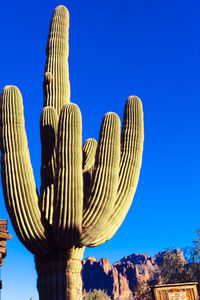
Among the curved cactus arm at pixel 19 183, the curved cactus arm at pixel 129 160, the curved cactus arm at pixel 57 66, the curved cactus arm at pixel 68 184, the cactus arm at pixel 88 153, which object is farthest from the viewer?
the cactus arm at pixel 88 153

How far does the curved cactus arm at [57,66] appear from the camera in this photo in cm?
791

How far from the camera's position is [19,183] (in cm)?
593

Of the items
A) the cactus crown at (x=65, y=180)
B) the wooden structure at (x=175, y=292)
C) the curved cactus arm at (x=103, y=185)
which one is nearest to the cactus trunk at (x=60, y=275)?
the cactus crown at (x=65, y=180)

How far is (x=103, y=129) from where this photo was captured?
21.6ft

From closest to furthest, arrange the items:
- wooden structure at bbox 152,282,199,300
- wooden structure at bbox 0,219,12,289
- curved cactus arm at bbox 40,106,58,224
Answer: wooden structure at bbox 152,282,199,300, wooden structure at bbox 0,219,12,289, curved cactus arm at bbox 40,106,58,224

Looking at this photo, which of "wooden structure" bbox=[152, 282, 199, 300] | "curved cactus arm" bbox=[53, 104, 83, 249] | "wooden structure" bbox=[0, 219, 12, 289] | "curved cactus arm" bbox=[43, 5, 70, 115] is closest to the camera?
"wooden structure" bbox=[152, 282, 199, 300]

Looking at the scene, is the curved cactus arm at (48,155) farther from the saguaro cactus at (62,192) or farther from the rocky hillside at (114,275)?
the rocky hillside at (114,275)

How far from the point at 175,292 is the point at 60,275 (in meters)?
2.19

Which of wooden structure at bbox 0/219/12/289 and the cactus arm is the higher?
the cactus arm

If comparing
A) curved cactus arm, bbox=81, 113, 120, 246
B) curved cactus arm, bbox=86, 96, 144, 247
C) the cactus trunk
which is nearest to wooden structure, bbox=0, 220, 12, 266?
the cactus trunk

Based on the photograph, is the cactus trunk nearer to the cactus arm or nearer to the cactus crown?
the cactus crown

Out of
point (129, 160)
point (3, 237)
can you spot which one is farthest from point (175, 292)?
point (129, 160)

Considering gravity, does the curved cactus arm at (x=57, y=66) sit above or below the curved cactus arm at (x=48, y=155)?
above

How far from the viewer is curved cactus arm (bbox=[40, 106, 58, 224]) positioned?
6.66 metres
